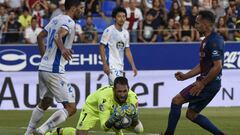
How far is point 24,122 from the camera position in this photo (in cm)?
1786

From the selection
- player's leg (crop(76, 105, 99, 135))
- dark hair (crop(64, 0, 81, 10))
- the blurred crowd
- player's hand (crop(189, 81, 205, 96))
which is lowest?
the blurred crowd

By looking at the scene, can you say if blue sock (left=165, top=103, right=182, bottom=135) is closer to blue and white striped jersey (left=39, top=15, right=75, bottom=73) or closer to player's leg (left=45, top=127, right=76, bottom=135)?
player's leg (left=45, top=127, right=76, bottom=135)

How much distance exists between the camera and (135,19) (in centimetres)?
2466

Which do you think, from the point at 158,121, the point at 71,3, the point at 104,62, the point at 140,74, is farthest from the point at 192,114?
the point at 140,74

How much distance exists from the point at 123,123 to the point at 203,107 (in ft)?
5.67

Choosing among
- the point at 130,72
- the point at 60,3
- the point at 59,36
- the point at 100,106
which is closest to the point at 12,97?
the point at 130,72

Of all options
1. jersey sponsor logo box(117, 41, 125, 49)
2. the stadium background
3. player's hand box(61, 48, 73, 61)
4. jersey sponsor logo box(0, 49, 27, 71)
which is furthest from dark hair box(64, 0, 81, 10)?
jersey sponsor logo box(0, 49, 27, 71)

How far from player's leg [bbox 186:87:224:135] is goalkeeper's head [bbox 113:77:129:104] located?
59.5 inches

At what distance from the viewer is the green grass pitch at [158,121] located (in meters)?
15.8

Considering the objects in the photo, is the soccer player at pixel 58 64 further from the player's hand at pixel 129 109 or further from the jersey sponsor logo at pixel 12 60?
the jersey sponsor logo at pixel 12 60

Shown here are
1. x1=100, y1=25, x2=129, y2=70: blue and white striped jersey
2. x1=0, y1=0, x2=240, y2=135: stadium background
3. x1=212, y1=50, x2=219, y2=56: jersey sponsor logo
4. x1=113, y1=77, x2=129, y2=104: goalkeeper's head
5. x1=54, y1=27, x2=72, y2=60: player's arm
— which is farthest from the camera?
x1=0, y1=0, x2=240, y2=135: stadium background

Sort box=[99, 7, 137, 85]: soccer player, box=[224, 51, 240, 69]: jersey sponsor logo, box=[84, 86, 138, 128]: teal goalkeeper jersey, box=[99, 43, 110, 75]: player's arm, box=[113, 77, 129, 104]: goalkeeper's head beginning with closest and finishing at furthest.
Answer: box=[113, 77, 129, 104]: goalkeeper's head
box=[84, 86, 138, 128]: teal goalkeeper jersey
box=[99, 43, 110, 75]: player's arm
box=[99, 7, 137, 85]: soccer player
box=[224, 51, 240, 69]: jersey sponsor logo

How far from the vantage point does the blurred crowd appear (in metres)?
23.5

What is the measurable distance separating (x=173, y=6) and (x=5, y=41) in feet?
17.8
